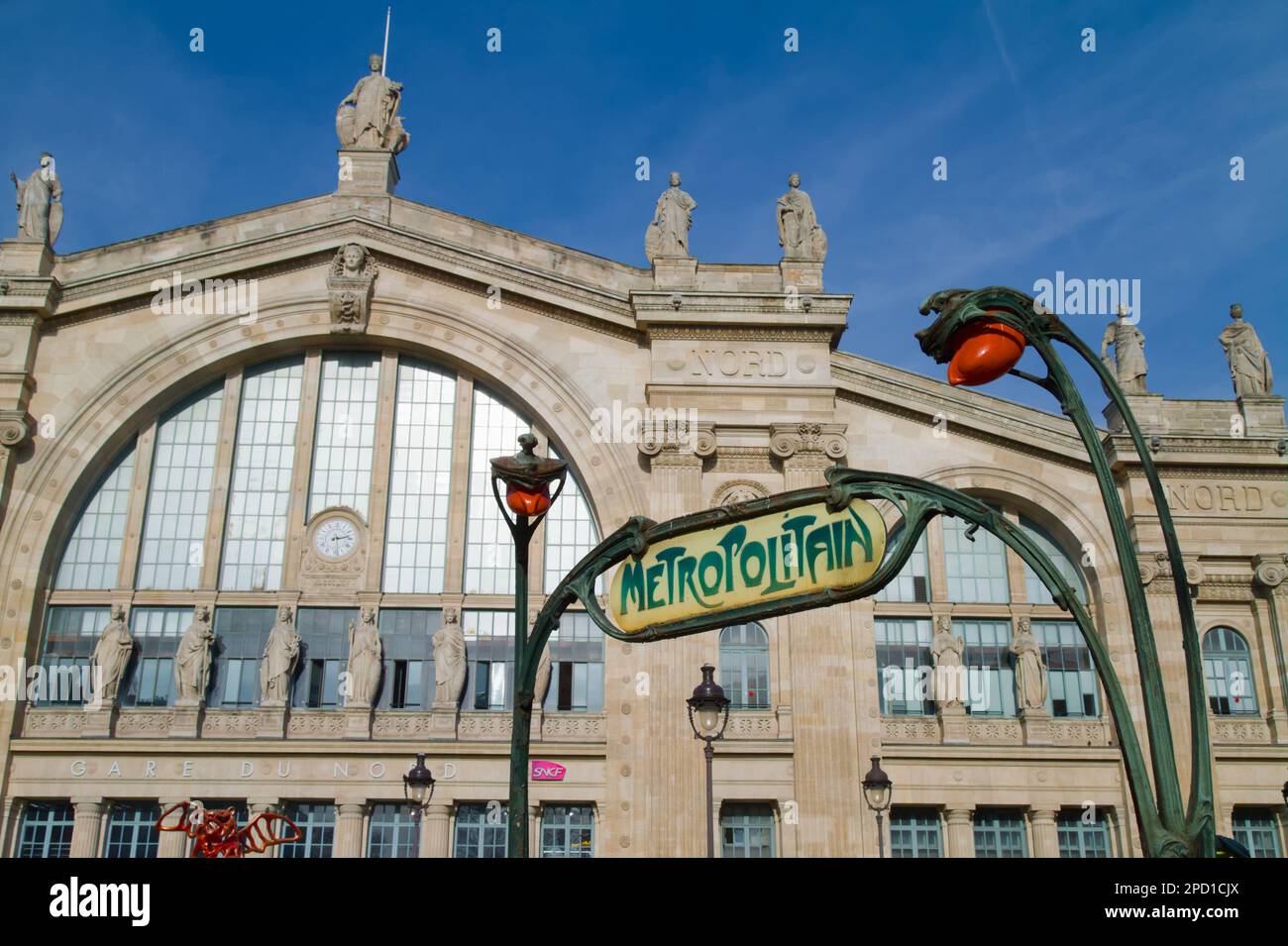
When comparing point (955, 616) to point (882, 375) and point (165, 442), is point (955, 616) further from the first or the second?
point (165, 442)

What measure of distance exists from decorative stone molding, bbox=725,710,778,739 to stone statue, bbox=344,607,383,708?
7996mm

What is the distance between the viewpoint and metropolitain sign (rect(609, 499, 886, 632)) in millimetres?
7145

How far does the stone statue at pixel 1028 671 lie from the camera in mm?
28641

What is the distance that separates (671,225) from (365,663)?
12790mm

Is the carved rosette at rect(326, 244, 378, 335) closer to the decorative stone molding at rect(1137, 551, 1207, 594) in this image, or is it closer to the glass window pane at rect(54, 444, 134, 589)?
the glass window pane at rect(54, 444, 134, 589)

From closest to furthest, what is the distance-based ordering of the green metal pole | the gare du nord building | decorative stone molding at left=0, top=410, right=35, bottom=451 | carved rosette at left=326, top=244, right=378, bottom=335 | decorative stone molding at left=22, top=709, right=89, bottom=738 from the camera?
the green metal pole < the gare du nord building < decorative stone molding at left=22, top=709, right=89, bottom=738 < decorative stone molding at left=0, top=410, right=35, bottom=451 < carved rosette at left=326, top=244, right=378, bottom=335

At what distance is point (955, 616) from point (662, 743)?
784cm

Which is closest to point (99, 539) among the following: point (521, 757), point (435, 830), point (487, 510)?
point (487, 510)

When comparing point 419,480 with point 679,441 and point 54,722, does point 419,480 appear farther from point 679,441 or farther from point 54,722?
point 54,722

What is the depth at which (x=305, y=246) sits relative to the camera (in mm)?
31203

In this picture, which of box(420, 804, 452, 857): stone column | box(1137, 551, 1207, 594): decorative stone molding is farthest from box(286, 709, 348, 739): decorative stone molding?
box(1137, 551, 1207, 594): decorative stone molding

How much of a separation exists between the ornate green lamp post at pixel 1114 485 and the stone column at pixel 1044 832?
21.2 metres

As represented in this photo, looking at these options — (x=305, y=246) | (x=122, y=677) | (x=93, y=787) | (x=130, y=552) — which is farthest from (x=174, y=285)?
(x=93, y=787)

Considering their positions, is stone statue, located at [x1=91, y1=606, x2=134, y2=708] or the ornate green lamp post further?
stone statue, located at [x1=91, y1=606, x2=134, y2=708]
